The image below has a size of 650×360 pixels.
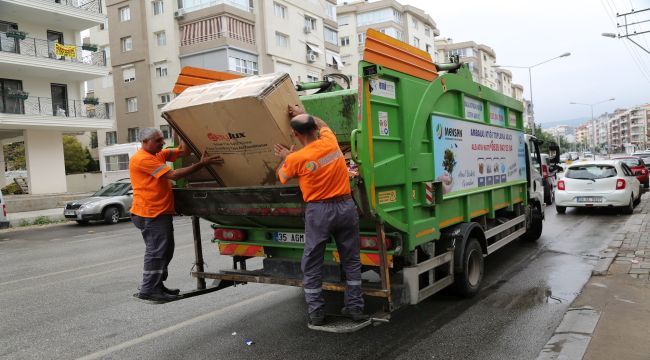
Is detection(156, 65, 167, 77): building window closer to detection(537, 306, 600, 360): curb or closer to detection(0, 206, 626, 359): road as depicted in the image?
detection(0, 206, 626, 359): road

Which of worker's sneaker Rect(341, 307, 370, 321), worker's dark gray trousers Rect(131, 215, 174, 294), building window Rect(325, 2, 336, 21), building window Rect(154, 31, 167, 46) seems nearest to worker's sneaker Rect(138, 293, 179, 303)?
worker's dark gray trousers Rect(131, 215, 174, 294)

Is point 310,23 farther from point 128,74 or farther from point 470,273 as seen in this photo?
point 470,273

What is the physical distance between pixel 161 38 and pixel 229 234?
3518 cm

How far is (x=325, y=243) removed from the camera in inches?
163

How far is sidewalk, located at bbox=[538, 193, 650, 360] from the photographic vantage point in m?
4.02

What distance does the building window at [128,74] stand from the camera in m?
38.9

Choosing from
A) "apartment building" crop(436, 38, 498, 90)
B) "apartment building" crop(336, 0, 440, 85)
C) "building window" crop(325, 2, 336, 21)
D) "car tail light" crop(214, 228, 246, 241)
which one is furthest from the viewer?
"apartment building" crop(436, 38, 498, 90)

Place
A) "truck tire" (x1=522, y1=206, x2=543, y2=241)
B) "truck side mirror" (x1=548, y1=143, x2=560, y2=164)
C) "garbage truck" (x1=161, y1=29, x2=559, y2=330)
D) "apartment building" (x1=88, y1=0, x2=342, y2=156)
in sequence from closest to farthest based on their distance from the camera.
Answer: "garbage truck" (x1=161, y1=29, x2=559, y2=330)
"truck tire" (x1=522, y1=206, x2=543, y2=241)
"truck side mirror" (x1=548, y1=143, x2=560, y2=164)
"apartment building" (x1=88, y1=0, x2=342, y2=156)

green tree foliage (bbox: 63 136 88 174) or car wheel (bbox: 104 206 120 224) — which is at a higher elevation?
green tree foliage (bbox: 63 136 88 174)

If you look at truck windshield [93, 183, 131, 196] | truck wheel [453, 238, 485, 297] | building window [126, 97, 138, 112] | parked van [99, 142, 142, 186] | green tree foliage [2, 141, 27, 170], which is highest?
building window [126, 97, 138, 112]

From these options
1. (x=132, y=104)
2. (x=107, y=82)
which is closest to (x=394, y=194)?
(x=132, y=104)

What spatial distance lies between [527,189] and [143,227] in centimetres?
606

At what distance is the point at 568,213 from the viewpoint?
13734mm

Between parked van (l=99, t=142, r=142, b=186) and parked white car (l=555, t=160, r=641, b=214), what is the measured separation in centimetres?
2218
